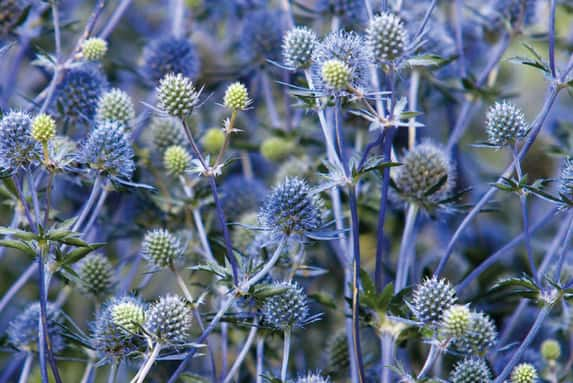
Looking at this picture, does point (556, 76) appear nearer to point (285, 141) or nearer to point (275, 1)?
point (285, 141)

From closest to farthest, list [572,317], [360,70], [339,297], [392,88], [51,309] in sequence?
1. [392,88]
2. [360,70]
3. [51,309]
4. [572,317]
5. [339,297]

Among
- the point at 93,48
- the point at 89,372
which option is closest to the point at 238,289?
the point at 89,372

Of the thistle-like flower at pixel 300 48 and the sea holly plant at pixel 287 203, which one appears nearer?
the sea holly plant at pixel 287 203

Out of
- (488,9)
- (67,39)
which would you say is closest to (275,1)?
(67,39)

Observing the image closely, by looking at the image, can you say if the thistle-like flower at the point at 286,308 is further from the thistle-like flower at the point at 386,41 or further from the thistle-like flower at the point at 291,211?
the thistle-like flower at the point at 386,41

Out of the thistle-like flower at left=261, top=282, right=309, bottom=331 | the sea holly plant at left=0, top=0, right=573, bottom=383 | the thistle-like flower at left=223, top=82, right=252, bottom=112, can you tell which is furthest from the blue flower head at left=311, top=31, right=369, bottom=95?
the thistle-like flower at left=261, top=282, right=309, bottom=331

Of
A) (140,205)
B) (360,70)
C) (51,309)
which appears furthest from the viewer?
(140,205)

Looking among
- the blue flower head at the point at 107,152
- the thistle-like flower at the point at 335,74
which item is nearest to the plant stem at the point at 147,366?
the blue flower head at the point at 107,152
